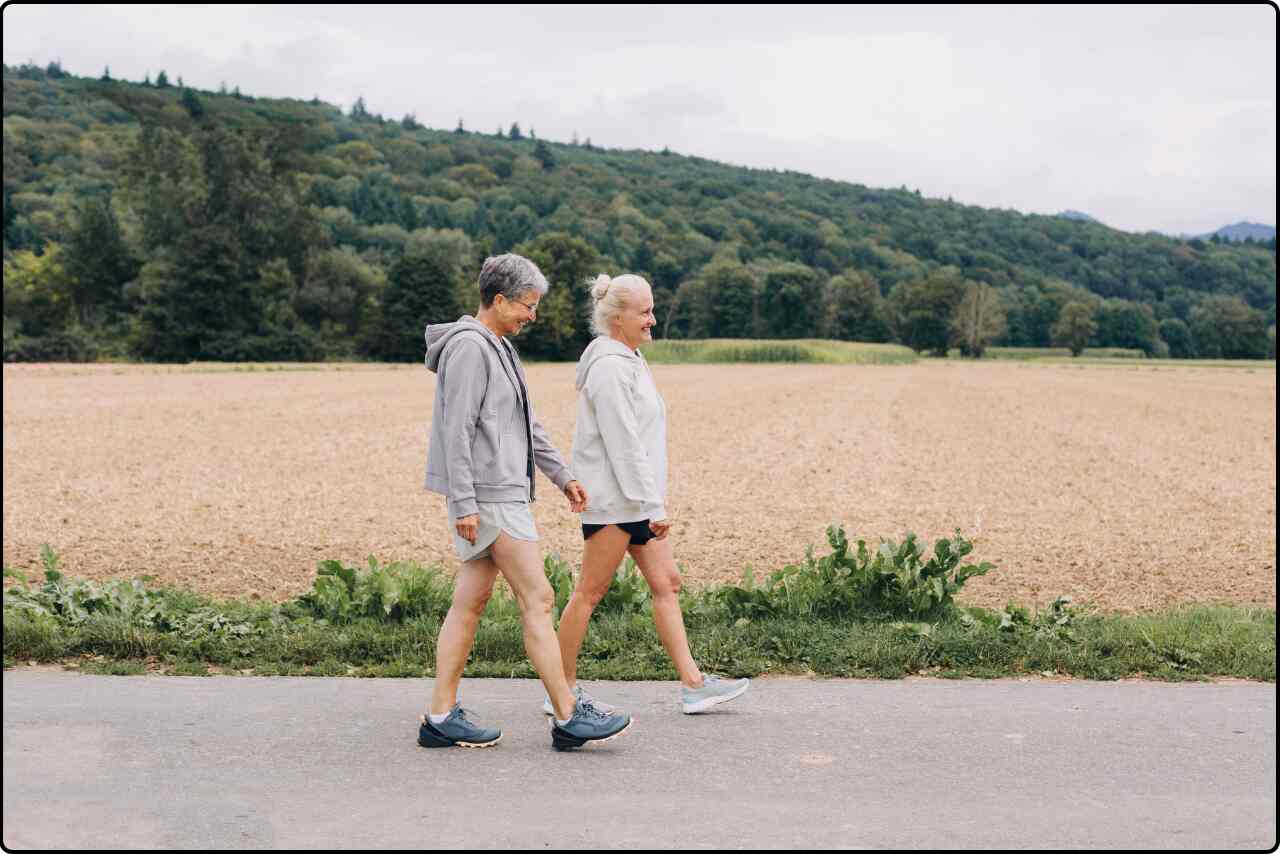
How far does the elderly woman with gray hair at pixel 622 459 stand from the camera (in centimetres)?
497

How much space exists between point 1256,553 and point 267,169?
76.9 metres

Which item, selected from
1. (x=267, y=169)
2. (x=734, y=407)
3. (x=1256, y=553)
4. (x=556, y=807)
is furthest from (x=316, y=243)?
(x=556, y=807)

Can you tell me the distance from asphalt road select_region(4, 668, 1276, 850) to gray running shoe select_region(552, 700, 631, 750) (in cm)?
6

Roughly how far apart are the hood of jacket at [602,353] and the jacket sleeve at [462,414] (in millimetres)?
555

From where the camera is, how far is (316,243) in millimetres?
78250

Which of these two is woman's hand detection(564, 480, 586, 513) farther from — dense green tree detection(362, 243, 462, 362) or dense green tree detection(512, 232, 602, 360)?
dense green tree detection(362, 243, 462, 362)

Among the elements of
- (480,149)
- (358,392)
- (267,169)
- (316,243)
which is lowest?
(358,392)

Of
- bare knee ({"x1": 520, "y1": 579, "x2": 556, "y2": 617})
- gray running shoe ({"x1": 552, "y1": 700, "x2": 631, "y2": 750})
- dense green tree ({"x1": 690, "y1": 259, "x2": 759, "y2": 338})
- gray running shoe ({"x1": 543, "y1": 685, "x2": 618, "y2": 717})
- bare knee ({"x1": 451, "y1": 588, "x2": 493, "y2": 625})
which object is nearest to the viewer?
gray running shoe ({"x1": 552, "y1": 700, "x2": 631, "y2": 750})

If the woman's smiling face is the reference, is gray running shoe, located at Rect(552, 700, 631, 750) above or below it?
below

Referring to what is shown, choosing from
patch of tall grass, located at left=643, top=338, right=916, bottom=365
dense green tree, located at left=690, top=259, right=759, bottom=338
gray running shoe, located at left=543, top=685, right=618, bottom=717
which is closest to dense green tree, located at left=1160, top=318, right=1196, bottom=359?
patch of tall grass, located at left=643, top=338, right=916, bottom=365

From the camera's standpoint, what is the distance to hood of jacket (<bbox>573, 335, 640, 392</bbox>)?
16.4 ft

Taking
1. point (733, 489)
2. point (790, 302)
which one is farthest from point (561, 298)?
point (733, 489)

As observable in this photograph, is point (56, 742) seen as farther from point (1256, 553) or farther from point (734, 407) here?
point (734, 407)

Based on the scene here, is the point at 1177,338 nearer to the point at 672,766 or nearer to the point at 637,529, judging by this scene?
the point at 637,529
